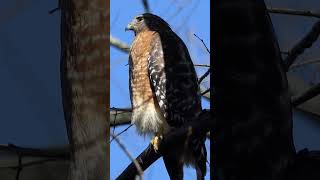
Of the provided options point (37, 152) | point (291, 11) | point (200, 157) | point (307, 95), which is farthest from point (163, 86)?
point (37, 152)

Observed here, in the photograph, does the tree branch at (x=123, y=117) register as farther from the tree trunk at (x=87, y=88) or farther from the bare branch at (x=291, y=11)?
the tree trunk at (x=87, y=88)

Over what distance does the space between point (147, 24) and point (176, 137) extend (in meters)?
3.30

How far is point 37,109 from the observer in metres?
1.69

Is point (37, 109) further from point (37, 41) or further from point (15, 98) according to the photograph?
→ point (37, 41)

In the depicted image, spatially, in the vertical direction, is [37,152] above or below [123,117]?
above

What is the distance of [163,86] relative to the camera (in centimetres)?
489

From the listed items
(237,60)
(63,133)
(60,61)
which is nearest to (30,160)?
(63,133)

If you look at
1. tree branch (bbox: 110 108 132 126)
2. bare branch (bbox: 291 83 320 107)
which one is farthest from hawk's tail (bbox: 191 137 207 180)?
bare branch (bbox: 291 83 320 107)

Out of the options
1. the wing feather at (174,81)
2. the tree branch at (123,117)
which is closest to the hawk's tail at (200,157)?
the wing feather at (174,81)

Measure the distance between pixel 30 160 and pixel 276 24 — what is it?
1.33m

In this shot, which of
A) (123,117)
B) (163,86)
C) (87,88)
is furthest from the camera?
(163,86)

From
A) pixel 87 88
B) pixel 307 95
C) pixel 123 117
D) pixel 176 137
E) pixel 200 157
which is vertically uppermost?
pixel 87 88

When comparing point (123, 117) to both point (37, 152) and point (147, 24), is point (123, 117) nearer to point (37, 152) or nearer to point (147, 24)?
point (147, 24)

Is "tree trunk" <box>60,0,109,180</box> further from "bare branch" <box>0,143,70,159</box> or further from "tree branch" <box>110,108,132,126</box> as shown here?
"tree branch" <box>110,108,132,126</box>
